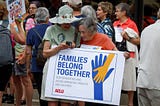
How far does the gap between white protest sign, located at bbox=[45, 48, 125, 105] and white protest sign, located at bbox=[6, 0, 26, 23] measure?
2.00 meters

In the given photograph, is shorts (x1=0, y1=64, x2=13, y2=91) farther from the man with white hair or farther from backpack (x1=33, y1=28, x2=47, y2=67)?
the man with white hair

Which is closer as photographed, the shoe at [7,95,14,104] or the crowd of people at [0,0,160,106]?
the crowd of people at [0,0,160,106]

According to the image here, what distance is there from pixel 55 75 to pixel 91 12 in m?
1.05

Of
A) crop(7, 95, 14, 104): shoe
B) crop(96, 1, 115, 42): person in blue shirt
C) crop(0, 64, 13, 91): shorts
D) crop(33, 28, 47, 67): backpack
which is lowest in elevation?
crop(7, 95, 14, 104): shoe

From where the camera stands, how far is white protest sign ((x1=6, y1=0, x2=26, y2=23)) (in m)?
7.96

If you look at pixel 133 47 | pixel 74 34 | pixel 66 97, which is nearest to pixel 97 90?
pixel 66 97

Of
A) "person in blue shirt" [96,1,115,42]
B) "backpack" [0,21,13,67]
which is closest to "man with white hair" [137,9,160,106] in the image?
"person in blue shirt" [96,1,115,42]

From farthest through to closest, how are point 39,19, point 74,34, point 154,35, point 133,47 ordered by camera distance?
point 133,47 → point 39,19 → point 74,34 → point 154,35

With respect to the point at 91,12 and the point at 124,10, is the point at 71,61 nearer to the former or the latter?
the point at 91,12

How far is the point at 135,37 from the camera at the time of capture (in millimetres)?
6629

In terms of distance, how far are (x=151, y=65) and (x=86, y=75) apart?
0.81m

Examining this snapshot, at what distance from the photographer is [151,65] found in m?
5.95

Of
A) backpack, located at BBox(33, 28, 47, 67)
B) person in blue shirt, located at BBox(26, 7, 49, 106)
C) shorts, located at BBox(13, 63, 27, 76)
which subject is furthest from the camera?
shorts, located at BBox(13, 63, 27, 76)

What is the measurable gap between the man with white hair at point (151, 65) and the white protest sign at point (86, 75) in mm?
269
